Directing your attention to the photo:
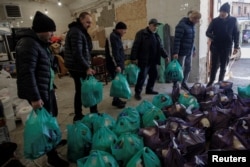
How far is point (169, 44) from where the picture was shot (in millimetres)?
4863

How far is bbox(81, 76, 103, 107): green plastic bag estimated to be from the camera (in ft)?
8.40

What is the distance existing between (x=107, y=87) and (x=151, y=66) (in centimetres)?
150

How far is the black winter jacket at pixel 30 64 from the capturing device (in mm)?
1645

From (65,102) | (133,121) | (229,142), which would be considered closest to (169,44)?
(65,102)

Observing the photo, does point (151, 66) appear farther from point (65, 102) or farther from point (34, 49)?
point (34, 49)

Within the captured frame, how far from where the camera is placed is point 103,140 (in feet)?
6.15

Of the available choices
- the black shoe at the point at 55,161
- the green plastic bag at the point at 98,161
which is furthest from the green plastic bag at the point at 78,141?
the green plastic bag at the point at 98,161

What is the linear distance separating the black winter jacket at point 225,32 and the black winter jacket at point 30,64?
2.97 metres

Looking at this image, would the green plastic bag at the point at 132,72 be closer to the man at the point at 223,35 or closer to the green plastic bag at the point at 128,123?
the man at the point at 223,35

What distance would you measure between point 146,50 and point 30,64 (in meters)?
2.27

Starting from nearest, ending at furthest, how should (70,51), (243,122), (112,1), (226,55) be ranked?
1. (243,122)
2. (70,51)
3. (226,55)
4. (112,1)

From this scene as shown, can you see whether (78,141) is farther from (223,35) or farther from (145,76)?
(223,35)

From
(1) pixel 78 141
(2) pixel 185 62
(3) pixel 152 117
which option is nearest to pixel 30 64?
(1) pixel 78 141

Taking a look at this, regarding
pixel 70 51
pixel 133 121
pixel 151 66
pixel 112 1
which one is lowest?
pixel 133 121
